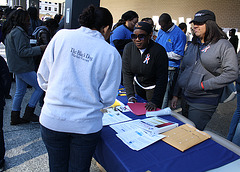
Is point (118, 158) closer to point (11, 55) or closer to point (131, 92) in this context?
point (131, 92)

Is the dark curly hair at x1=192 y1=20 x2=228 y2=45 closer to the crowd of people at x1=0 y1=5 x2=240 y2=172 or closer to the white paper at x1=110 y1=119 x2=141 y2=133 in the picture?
the crowd of people at x1=0 y1=5 x2=240 y2=172

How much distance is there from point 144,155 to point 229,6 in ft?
28.5

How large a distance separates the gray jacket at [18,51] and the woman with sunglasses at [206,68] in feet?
6.85

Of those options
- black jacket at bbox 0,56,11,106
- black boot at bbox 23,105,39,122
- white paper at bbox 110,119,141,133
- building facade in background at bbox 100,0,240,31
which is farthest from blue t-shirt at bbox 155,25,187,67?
building facade in background at bbox 100,0,240,31

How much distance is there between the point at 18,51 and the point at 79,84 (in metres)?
1.97

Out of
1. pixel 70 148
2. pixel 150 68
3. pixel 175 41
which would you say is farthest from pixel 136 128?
pixel 175 41

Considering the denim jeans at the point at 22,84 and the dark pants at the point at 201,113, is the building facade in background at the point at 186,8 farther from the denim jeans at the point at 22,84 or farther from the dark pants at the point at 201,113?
the denim jeans at the point at 22,84

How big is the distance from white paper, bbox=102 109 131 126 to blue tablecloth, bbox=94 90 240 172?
0.67 ft

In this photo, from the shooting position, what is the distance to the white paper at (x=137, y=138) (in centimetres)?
133

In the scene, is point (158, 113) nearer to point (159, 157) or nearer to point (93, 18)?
point (159, 157)

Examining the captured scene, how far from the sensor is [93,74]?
43.9 inches

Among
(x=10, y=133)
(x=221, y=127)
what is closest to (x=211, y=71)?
(x=221, y=127)

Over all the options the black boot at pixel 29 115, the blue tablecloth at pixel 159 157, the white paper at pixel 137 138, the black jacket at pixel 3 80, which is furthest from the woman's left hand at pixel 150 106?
the black boot at pixel 29 115

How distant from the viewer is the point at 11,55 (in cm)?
269
